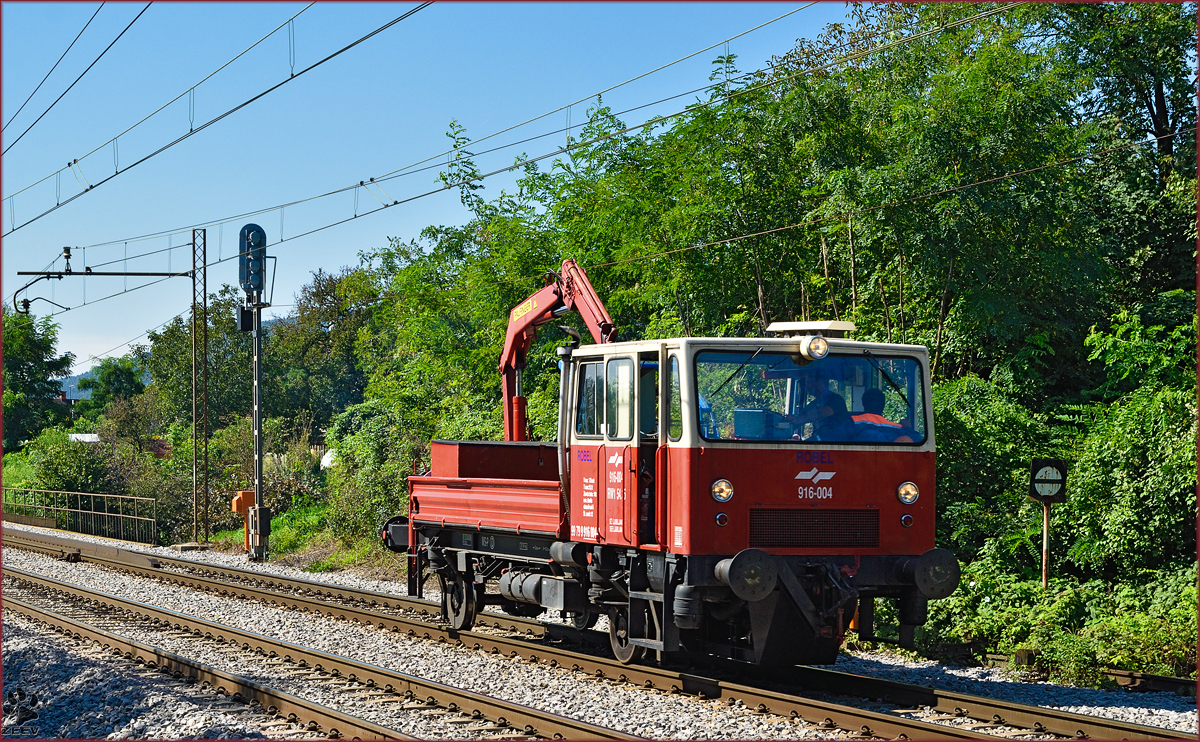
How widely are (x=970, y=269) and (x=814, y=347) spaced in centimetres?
810

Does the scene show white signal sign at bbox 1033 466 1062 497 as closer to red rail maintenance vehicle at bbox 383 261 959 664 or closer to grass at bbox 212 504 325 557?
red rail maintenance vehicle at bbox 383 261 959 664

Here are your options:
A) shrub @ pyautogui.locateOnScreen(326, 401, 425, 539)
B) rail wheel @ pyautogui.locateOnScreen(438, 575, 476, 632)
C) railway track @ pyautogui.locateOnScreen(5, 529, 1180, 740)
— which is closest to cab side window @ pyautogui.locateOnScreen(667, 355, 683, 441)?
railway track @ pyautogui.locateOnScreen(5, 529, 1180, 740)

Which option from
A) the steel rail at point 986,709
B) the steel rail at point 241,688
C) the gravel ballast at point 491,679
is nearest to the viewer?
the steel rail at point 986,709

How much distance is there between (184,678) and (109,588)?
32.7ft

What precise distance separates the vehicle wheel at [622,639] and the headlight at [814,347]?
3.02 metres

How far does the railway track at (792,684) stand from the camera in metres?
8.15

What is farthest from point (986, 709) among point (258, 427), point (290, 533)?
point (290, 533)

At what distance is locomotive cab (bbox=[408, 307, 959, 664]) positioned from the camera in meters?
Result: 9.41

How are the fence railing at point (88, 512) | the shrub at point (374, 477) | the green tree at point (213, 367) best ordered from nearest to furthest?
the shrub at point (374, 477) < the fence railing at point (88, 512) < the green tree at point (213, 367)

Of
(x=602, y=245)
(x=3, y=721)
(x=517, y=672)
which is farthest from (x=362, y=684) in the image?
(x=602, y=245)

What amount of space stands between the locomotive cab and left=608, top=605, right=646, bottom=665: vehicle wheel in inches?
1.1

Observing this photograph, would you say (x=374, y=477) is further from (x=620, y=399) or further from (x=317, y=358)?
(x=317, y=358)

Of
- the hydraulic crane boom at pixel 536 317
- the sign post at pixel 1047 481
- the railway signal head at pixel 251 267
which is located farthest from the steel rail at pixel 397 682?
the railway signal head at pixel 251 267

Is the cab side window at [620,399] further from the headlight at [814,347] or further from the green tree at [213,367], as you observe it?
the green tree at [213,367]
